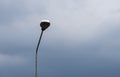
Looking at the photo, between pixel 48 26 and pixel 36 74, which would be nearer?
pixel 48 26

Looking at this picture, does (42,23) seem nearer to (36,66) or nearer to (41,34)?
(41,34)

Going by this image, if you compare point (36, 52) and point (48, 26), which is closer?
point (48, 26)

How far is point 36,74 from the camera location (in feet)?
56.1

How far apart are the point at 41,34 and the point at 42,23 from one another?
60.4 inches

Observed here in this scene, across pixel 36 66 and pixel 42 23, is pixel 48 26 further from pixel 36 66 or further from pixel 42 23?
pixel 36 66

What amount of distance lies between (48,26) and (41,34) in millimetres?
1669

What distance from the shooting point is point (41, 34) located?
1719 centimetres

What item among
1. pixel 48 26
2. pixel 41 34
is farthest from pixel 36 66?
pixel 48 26

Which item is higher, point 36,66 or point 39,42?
point 39,42

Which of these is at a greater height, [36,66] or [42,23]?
[42,23]

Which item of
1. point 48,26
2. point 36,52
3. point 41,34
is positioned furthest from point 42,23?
point 36,52

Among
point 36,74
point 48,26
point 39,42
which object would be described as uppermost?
point 48,26

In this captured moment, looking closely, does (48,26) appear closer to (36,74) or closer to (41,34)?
(41,34)

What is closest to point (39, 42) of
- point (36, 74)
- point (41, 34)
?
point (41, 34)
